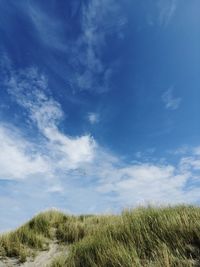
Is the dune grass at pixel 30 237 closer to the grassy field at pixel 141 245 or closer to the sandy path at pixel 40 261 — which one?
the grassy field at pixel 141 245

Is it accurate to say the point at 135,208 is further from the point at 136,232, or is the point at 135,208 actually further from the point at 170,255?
the point at 170,255

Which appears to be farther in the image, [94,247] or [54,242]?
[54,242]

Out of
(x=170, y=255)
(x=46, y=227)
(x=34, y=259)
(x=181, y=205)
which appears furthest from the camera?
(x=46, y=227)

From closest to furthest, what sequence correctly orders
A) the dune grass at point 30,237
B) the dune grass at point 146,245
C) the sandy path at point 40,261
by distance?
the dune grass at point 146,245, the sandy path at point 40,261, the dune grass at point 30,237

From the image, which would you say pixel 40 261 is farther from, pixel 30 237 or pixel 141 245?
pixel 141 245

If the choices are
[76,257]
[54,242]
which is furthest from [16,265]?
[76,257]

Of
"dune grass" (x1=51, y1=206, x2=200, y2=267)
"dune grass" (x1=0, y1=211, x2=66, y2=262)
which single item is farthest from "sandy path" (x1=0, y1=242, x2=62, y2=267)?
"dune grass" (x1=51, y1=206, x2=200, y2=267)

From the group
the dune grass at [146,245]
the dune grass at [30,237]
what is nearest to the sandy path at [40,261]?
the dune grass at [30,237]

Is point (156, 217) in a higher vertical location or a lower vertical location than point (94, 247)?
higher

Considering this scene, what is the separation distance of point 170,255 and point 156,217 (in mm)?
2399

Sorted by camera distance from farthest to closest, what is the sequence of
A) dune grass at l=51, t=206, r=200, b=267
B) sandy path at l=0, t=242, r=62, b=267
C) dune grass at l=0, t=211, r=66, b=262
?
dune grass at l=0, t=211, r=66, b=262 < sandy path at l=0, t=242, r=62, b=267 < dune grass at l=51, t=206, r=200, b=267

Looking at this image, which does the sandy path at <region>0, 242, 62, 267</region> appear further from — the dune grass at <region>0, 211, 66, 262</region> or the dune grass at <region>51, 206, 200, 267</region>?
the dune grass at <region>51, 206, 200, 267</region>

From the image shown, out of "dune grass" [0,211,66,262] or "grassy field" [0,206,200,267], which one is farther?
"dune grass" [0,211,66,262]

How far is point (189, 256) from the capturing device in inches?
207
